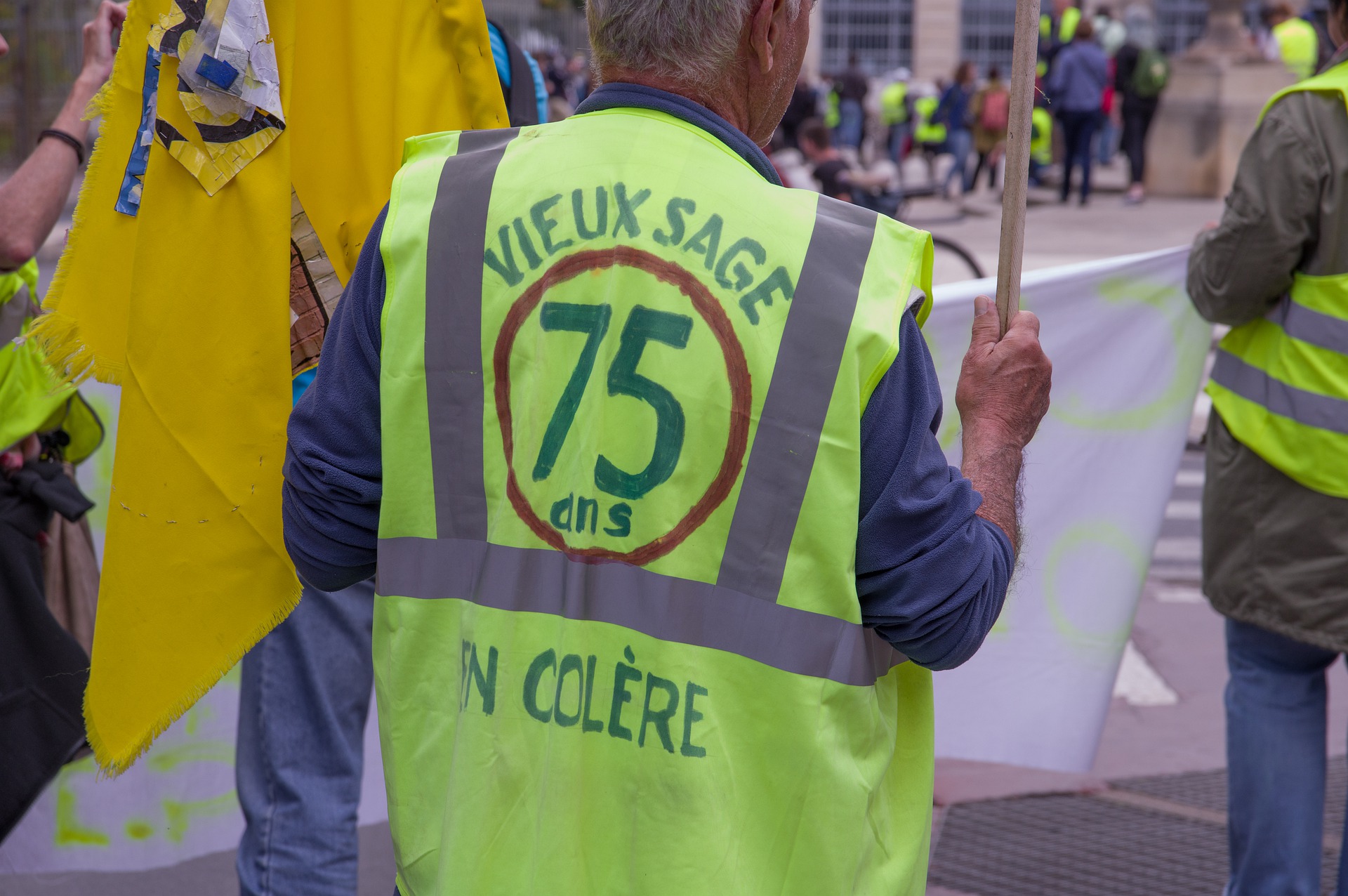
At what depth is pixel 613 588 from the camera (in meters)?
1.54

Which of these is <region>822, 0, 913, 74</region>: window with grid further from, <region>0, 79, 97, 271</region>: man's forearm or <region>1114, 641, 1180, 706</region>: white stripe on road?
<region>0, 79, 97, 271</region>: man's forearm

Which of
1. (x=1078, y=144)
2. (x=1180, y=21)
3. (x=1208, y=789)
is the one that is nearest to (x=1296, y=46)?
(x=1078, y=144)

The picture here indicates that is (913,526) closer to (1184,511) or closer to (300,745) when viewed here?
(300,745)

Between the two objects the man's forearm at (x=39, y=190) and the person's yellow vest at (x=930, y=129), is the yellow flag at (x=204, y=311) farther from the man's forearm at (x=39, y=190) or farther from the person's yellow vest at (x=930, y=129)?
the person's yellow vest at (x=930, y=129)

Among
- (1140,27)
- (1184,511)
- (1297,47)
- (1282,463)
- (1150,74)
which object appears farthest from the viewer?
(1140,27)

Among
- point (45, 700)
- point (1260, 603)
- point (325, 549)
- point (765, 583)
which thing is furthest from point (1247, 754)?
point (45, 700)

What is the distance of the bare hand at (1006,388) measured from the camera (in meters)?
1.74

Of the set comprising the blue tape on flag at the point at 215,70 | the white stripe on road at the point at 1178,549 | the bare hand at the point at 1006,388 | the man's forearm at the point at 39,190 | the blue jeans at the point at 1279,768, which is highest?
the blue tape on flag at the point at 215,70

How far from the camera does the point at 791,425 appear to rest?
1498 mm

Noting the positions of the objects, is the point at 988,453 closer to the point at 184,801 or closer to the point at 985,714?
the point at 985,714

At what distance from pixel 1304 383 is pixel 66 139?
7.92 ft

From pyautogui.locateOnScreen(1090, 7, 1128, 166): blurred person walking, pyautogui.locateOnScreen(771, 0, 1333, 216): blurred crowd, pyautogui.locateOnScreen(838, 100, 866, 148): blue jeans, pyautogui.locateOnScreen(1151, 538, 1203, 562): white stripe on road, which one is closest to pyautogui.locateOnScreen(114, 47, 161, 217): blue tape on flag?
pyautogui.locateOnScreen(1151, 538, 1203, 562): white stripe on road

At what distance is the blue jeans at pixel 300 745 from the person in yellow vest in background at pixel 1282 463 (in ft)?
5.90

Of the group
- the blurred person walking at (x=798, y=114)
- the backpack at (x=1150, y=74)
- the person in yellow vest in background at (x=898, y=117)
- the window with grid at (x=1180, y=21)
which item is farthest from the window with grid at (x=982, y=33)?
the backpack at (x=1150, y=74)
